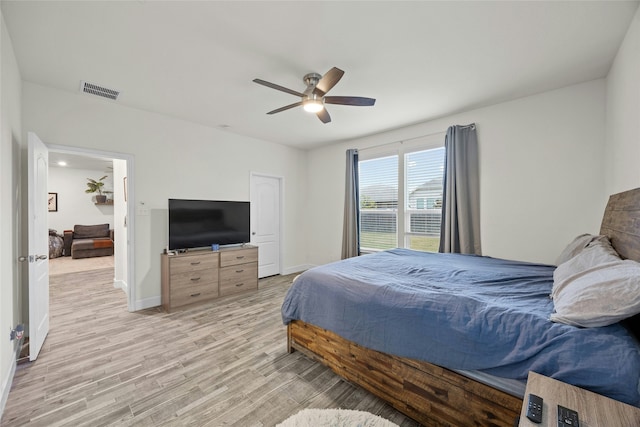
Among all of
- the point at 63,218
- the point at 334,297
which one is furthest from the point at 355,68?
the point at 63,218

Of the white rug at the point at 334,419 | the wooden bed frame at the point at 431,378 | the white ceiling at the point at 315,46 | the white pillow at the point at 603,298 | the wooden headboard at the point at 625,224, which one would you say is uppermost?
the white ceiling at the point at 315,46

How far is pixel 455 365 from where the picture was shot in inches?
54.0

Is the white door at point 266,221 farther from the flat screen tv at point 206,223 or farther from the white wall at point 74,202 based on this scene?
the white wall at point 74,202

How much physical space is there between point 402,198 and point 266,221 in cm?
262

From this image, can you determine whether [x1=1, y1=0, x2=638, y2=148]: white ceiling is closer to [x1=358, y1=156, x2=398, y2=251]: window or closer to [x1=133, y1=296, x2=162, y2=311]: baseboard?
[x1=358, y1=156, x2=398, y2=251]: window

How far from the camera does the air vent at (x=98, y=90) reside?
8.92ft

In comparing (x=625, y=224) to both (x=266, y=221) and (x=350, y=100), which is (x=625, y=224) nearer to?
(x=350, y=100)

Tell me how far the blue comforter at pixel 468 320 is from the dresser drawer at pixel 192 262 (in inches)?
74.2

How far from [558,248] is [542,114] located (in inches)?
61.3

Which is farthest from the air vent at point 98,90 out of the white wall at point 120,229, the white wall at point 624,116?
the white wall at point 624,116

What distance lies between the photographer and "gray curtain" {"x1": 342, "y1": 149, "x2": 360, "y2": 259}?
15.1ft

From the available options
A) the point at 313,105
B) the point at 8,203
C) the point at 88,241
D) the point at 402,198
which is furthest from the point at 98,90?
the point at 88,241

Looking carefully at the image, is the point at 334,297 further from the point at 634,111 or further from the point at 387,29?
the point at 634,111

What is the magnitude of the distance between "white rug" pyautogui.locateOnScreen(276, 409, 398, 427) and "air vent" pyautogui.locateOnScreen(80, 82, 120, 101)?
3.66 m
